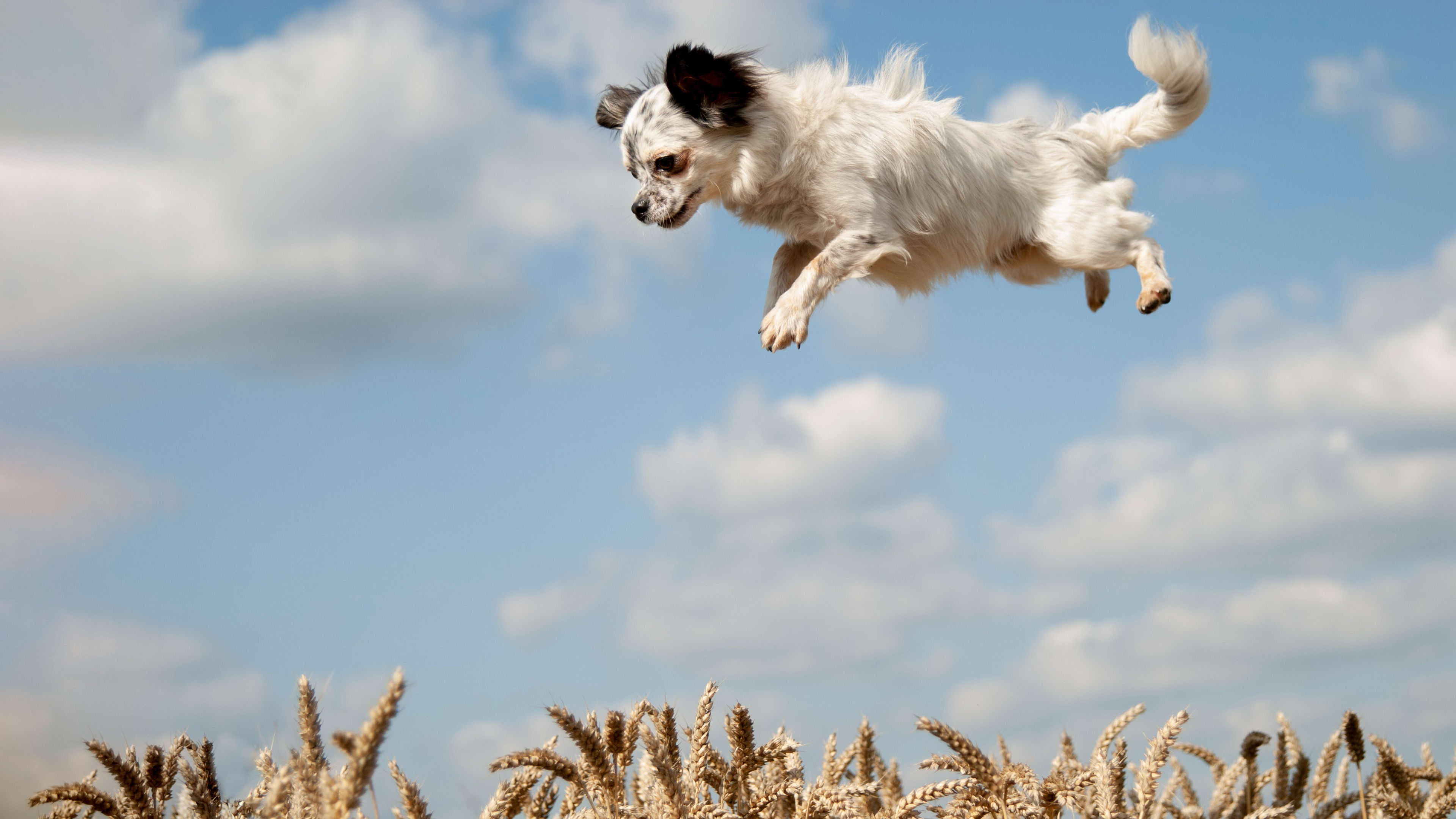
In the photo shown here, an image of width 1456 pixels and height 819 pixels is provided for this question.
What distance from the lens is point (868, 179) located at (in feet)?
16.3

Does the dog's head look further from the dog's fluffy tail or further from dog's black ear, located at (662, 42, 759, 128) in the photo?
the dog's fluffy tail

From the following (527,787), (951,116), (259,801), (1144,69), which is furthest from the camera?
(1144,69)

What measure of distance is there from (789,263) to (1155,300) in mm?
1748

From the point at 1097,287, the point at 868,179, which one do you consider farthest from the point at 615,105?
the point at 1097,287

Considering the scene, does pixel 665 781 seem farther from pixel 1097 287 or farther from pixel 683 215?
pixel 1097 287

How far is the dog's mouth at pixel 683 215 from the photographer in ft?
16.1

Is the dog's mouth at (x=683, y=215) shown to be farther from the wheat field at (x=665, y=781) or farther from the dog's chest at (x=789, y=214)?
the wheat field at (x=665, y=781)

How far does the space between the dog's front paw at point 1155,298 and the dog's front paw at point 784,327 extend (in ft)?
5.47

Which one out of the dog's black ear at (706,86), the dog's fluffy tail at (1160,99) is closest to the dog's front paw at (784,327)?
the dog's black ear at (706,86)

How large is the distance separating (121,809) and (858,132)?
3.99 meters

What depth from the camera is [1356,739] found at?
400cm

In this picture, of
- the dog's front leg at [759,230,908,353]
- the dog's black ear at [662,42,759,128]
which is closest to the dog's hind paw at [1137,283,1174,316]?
the dog's front leg at [759,230,908,353]

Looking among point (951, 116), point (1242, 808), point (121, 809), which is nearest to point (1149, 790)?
point (1242, 808)

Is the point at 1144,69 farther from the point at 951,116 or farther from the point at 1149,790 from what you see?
the point at 1149,790
